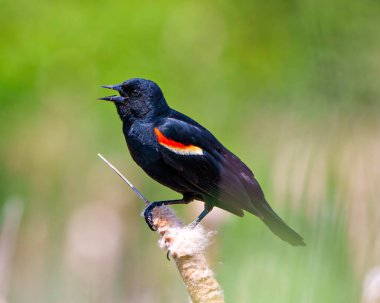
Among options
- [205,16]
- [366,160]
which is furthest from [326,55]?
[205,16]

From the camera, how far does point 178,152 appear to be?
240 centimetres

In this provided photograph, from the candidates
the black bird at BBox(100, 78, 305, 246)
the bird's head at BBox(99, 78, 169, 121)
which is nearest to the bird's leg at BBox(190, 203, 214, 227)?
the black bird at BBox(100, 78, 305, 246)

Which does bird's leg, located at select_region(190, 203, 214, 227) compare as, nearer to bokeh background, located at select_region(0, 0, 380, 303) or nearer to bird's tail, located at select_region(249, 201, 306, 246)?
bokeh background, located at select_region(0, 0, 380, 303)

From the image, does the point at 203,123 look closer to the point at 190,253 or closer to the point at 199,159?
the point at 199,159

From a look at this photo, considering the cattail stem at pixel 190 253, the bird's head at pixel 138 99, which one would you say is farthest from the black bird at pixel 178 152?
the cattail stem at pixel 190 253

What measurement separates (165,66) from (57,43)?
38.7 inches

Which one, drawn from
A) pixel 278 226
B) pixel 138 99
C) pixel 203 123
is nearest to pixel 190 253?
pixel 278 226

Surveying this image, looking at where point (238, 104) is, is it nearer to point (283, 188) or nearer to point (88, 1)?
point (88, 1)

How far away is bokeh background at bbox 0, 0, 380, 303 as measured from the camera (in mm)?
1865

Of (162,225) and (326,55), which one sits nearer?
(162,225)

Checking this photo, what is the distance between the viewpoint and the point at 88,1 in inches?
290

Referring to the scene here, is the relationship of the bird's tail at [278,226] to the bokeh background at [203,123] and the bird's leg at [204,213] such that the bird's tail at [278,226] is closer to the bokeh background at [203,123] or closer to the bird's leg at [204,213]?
the bokeh background at [203,123]

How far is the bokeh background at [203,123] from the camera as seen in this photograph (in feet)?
6.12

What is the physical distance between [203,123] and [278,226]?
2989mm
